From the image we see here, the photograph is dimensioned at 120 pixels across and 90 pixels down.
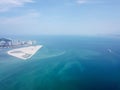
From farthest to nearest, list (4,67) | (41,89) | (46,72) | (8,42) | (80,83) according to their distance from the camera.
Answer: (8,42), (4,67), (46,72), (80,83), (41,89)

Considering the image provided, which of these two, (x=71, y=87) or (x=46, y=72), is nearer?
(x=71, y=87)

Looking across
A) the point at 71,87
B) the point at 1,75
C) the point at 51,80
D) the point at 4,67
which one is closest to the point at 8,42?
the point at 4,67

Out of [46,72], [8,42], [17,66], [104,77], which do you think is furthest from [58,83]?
[8,42]

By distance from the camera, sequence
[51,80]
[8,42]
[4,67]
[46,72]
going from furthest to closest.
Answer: [8,42] → [4,67] → [46,72] → [51,80]

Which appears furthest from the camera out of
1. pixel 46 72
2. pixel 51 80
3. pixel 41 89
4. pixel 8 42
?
pixel 8 42

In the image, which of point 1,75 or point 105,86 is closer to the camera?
point 105,86

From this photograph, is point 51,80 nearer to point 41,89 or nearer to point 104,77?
point 41,89

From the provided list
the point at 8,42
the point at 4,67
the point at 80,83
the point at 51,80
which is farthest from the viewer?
the point at 8,42

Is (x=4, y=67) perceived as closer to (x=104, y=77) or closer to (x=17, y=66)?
(x=17, y=66)

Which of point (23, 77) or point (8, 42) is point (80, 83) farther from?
point (8, 42)
